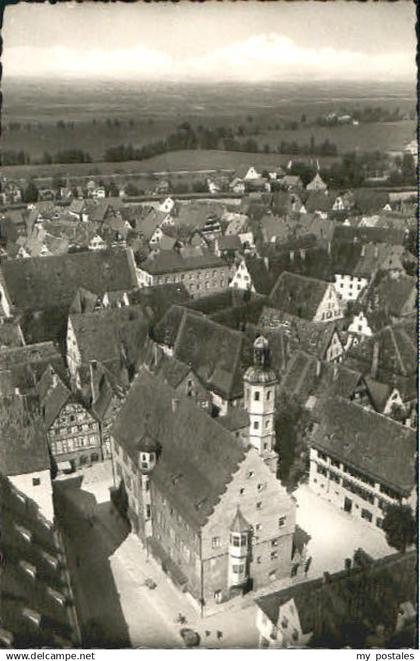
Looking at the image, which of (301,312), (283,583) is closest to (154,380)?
(283,583)

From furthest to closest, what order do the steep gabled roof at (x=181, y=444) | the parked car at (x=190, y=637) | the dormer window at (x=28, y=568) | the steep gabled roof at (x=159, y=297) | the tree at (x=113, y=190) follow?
the tree at (x=113, y=190), the steep gabled roof at (x=159, y=297), the steep gabled roof at (x=181, y=444), the parked car at (x=190, y=637), the dormer window at (x=28, y=568)

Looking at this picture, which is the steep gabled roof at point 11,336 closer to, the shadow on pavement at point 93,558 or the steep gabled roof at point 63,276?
the steep gabled roof at point 63,276

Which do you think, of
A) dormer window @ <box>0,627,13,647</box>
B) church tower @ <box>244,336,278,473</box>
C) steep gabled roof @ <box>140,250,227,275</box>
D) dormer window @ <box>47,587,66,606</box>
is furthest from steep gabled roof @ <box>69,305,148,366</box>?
dormer window @ <box>0,627,13,647</box>

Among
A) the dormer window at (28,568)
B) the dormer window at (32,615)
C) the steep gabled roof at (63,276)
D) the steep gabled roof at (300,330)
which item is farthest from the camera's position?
the steep gabled roof at (63,276)

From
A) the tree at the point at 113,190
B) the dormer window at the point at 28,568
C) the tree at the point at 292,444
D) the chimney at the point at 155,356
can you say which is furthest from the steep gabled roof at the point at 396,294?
the tree at the point at 113,190

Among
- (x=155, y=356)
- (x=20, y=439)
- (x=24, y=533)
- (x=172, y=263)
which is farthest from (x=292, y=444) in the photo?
(x=172, y=263)

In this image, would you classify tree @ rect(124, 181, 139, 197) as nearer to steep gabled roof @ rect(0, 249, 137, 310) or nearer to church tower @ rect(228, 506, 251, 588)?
steep gabled roof @ rect(0, 249, 137, 310)

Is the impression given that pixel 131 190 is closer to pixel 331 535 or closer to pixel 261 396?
pixel 261 396
